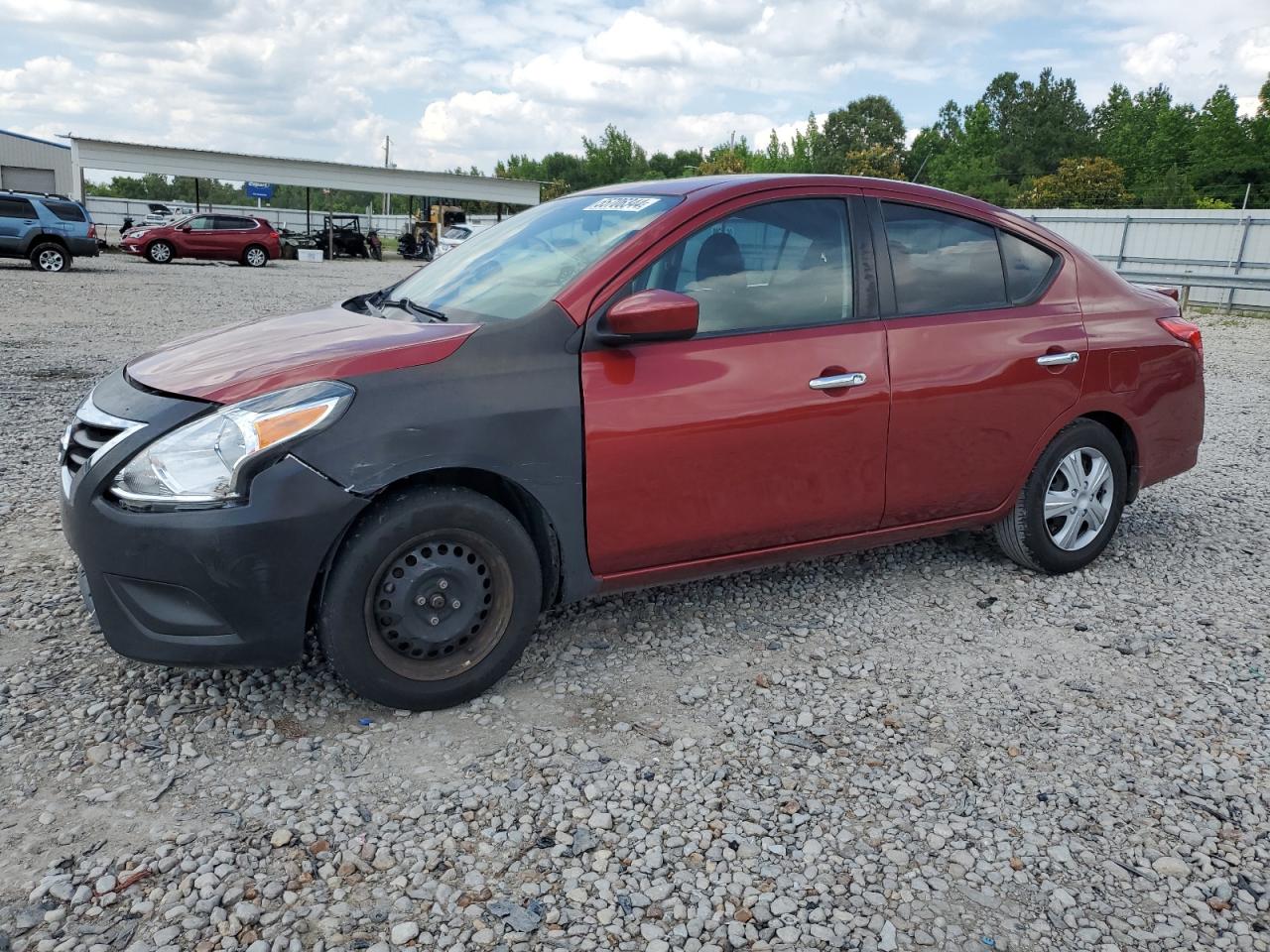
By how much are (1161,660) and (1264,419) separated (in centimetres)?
635

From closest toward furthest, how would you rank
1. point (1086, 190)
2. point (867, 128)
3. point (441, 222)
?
point (441, 222)
point (1086, 190)
point (867, 128)

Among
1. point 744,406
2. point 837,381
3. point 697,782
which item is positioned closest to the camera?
point 697,782

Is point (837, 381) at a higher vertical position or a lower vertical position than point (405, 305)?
lower

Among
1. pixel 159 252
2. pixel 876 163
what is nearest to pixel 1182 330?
pixel 159 252

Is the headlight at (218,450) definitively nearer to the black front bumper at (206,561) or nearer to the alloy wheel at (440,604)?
the black front bumper at (206,561)

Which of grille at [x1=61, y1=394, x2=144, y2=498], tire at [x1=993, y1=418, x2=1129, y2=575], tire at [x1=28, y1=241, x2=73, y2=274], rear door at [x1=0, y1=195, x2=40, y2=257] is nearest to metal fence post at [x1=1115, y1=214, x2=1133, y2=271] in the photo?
tire at [x1=993, y1=418, x2=1129, y2=575]

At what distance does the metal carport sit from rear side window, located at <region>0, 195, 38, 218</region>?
678 inches

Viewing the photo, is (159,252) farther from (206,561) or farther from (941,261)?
(206,561)

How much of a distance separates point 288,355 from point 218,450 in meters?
0.43

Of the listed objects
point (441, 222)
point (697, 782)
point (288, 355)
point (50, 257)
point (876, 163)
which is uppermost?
point (876, 163)

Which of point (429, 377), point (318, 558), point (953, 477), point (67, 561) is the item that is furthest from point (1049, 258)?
point (67, 561)

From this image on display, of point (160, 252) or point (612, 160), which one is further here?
point (612, 160)

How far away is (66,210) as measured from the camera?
70.2 ft

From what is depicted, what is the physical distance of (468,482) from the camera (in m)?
3.23
